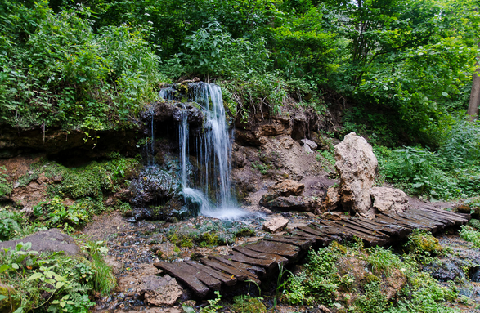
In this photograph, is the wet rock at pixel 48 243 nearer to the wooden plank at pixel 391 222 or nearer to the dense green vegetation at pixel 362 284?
the dense green vegetation at pixel 362 284

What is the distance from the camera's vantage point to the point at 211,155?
7.43 meters

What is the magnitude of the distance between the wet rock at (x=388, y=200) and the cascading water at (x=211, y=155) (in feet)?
10.4

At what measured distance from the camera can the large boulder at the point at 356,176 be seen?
6059 mm

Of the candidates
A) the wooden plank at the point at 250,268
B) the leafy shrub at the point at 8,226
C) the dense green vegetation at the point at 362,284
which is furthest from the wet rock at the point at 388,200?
the leafy shrub at the point at 8,226

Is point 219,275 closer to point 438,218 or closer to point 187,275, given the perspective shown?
point 187,275

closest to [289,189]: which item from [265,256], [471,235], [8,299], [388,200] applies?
[388,200]

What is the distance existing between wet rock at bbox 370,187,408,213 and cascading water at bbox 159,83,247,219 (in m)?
3.18

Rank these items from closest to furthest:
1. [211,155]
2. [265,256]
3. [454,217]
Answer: [265,256] → [454,217] → [211,155]

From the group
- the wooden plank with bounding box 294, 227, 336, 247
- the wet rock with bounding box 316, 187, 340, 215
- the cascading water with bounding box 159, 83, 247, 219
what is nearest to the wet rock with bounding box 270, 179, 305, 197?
the wet rock with bounding box 316, 187, 340, 215

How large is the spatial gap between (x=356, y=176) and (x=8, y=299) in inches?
245

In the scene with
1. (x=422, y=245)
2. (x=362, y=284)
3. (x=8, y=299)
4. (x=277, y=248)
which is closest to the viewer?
(x=8, y=299)

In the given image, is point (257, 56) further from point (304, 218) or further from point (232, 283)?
point (232, 283)

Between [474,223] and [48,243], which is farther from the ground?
[48,243]

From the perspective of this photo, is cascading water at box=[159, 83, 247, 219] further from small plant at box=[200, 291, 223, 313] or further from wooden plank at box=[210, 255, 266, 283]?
small plant at box=[200, 291, 223, 313]
